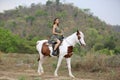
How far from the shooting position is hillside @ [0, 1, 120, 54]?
71188 millimetres

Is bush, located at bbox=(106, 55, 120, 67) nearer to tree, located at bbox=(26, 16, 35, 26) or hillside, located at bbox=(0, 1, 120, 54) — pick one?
hillside, located at bbox=(0, 1, 120, 54)

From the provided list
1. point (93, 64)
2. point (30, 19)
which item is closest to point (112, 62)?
point (93, 64)

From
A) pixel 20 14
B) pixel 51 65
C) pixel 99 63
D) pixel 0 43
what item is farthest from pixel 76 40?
pixel 20 14

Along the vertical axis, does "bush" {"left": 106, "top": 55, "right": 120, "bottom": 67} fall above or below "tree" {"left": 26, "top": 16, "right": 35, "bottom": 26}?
below

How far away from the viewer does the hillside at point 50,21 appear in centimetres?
7119

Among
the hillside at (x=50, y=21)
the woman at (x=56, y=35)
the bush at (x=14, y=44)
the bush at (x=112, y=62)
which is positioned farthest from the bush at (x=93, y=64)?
the hillside at (x=50, y=21)

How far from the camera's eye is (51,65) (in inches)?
611

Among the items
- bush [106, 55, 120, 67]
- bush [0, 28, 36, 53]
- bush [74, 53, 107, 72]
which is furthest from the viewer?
bush [0, 28, 36, 53]

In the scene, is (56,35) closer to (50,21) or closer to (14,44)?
(14,44)

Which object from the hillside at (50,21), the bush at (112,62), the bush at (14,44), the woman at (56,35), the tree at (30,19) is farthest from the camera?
the tree at (30,19)

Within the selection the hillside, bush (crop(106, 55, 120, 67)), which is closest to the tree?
the hillside

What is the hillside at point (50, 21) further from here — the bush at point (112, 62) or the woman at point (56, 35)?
the woman at point (56, 35)

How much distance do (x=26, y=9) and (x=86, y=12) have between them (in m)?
16.5

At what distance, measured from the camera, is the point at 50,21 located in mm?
74375
